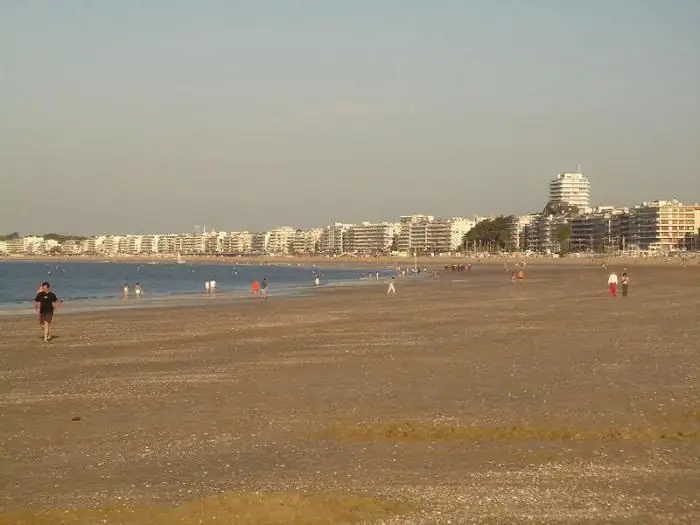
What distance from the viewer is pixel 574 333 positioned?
19.5 m

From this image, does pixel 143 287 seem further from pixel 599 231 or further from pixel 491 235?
pixel 599 231

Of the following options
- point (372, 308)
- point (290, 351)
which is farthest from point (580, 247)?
point (290, 351)

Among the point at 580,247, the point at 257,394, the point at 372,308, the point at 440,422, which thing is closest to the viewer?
the point at 440,422

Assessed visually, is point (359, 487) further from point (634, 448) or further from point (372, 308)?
point (372, 308)

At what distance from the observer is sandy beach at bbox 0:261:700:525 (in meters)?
6.35

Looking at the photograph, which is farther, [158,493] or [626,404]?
[626,404]

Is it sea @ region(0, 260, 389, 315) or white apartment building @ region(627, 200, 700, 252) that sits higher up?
white apartment building @ region(627, 200, 700, 252)

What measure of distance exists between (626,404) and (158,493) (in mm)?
6253

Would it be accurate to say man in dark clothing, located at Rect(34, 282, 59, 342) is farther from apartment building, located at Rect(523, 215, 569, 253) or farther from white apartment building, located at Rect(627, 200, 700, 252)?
apartment building, located at Rect(523, 215, 569, 253)

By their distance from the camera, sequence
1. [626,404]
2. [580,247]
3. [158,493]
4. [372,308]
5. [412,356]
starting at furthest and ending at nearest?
[580,247] → [372,308] → [412,356] → [626,404] → [158,493]

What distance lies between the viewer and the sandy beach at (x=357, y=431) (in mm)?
6348

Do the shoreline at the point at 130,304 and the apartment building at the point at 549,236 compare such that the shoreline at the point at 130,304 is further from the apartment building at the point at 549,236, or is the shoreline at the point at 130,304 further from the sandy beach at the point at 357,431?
the apartment building at the point at 549,236

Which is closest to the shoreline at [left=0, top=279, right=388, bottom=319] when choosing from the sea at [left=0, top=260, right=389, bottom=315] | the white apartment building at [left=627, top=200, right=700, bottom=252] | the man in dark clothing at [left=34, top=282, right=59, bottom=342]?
the sea at [left=0, top=260, right=389, bottom=315]

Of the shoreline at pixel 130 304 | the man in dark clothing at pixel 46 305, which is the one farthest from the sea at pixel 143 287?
the man in dark clothing at pixel 46 305
